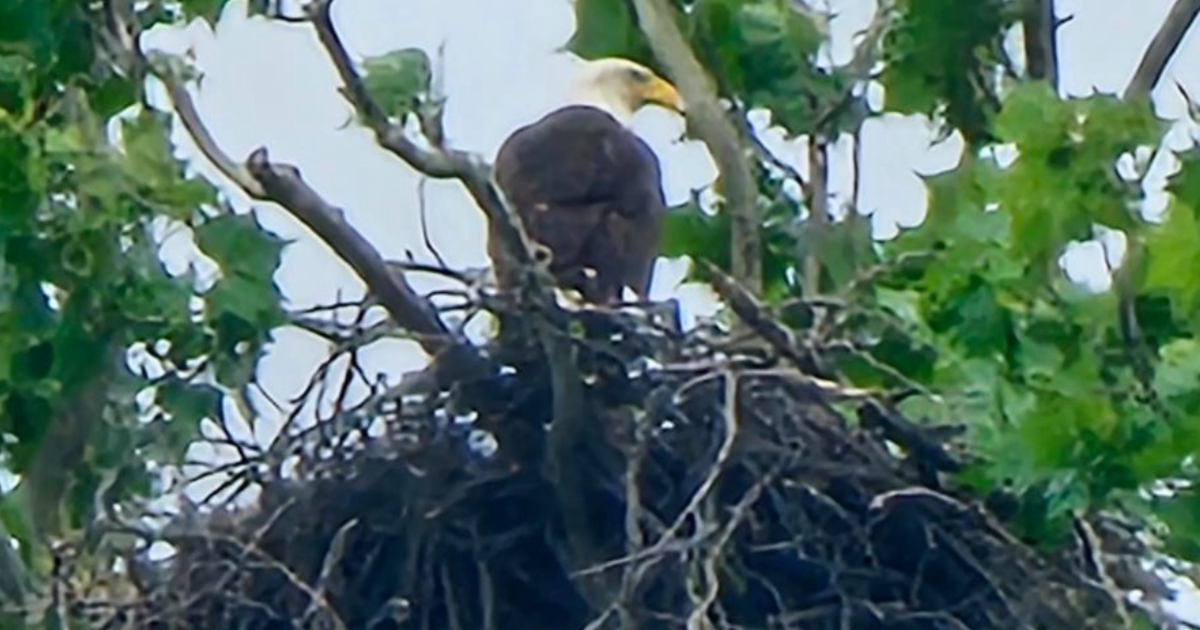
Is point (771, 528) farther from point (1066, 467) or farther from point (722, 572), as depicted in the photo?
point (1066, 467)

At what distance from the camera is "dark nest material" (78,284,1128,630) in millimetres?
3809

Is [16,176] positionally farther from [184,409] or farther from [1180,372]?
[1180,372]

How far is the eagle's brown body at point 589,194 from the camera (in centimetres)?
443

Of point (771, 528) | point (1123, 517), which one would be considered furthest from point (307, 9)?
point (1123, 517)

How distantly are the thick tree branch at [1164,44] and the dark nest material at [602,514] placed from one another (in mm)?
838


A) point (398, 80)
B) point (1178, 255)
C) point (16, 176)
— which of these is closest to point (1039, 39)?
point (398, 80)

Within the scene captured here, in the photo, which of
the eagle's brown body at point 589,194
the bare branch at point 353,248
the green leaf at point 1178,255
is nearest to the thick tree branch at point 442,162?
the bare branch at point 353,248

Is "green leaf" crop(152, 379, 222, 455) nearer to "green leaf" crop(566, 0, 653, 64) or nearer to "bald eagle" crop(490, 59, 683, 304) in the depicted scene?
"bald eagle" crop(490, 59, 683, 304)

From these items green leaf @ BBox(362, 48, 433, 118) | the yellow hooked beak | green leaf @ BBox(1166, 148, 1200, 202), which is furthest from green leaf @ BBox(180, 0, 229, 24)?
green leaf @ BBox(1166, 148, 1200, 202)

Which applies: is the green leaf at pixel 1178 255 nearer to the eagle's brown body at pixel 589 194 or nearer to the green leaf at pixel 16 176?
the eagle's brown body at pixel 589 194

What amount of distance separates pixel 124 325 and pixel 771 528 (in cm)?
86

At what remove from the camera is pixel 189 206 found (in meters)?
4.25

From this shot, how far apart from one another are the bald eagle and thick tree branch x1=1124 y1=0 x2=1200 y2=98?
0.61 meters

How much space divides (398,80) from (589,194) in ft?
1.10
